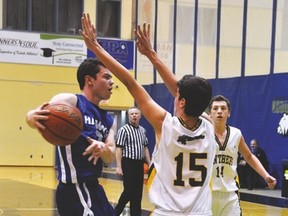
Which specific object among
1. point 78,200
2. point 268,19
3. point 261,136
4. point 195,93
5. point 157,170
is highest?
point 268,19

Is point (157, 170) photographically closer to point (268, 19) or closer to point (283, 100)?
point (283, 100)

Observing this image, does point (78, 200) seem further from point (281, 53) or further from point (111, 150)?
point (281, 53)

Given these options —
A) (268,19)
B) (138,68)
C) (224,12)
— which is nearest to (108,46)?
(138,68)

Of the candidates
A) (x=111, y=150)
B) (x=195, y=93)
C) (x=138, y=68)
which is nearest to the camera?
(x=195, y=93)

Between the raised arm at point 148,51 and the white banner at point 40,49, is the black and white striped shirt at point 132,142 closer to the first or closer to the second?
the raised arm at point 148,51

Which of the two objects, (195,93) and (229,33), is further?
(229,33)

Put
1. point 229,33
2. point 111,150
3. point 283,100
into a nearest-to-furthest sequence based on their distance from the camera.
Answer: point 111,150, point 283,100, point 229,33

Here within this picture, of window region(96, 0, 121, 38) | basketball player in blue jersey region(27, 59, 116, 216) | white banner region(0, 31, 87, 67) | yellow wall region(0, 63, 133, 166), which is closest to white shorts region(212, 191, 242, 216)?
basketball player in blue jersey region(27, 59, 116, 216)

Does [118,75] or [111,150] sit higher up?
[118,75]

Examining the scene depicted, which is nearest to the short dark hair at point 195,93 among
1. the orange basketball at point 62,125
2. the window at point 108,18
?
the orange basketball at point 62,125

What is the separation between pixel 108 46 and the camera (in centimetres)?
2697

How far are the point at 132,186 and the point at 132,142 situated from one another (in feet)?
2.20

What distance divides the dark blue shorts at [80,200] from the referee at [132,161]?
469 cm

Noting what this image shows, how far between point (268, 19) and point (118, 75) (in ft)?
49.7
